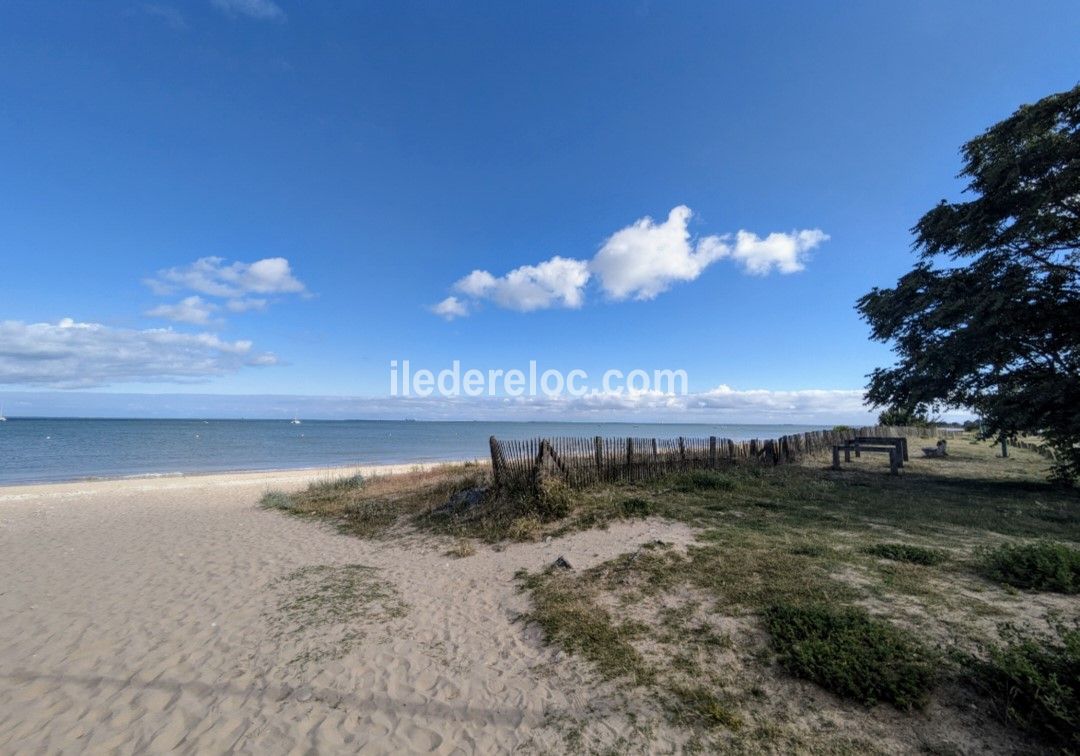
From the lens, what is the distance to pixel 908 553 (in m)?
6.56

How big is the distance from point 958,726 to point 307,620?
658 centimetres

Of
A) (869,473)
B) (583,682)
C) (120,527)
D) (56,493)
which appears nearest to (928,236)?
(869,473)

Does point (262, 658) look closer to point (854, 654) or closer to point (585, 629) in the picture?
point (585, 629)

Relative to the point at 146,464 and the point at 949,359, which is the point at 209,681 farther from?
the point at 146,464

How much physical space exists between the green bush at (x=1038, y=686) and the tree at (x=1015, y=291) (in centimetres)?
1081

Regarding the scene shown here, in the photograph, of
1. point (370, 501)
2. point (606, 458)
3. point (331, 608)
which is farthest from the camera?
point (370, 501)

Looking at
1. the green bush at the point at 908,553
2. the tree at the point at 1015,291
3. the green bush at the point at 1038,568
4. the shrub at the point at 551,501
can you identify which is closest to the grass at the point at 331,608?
the shrub at the point at 551,501

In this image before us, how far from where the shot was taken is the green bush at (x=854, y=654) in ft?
11.6

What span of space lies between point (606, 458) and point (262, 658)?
9555mm

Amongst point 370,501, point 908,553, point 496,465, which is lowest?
point 370,501

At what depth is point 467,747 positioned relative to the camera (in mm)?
3490

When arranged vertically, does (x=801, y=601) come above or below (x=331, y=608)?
above

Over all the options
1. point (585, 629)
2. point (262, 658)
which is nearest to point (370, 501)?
point (262, 658)

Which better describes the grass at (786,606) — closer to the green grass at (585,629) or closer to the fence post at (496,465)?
the green grass at (585,629)
